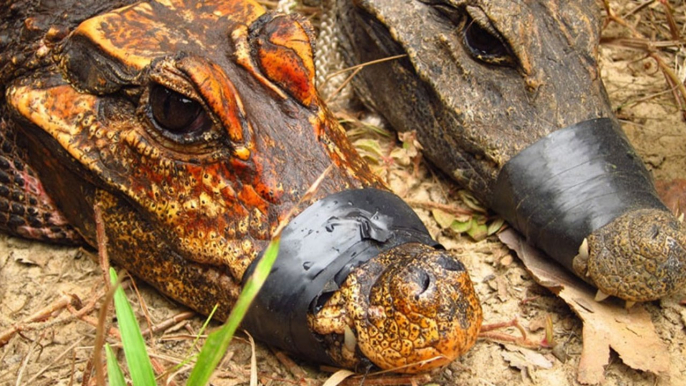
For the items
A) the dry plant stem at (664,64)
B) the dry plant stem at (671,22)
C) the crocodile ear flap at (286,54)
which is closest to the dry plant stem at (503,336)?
the crocodile ear flap at (286,54)

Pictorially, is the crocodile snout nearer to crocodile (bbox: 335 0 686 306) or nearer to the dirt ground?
the dirt ground

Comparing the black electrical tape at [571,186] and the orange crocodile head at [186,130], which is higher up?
the orange crocodile head at [186,130]

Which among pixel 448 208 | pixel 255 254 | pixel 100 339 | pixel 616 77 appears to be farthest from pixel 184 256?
pixel 616 77

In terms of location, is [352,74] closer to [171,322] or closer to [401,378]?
[171,322]

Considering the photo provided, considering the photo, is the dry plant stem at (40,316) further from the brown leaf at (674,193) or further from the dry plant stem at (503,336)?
the brown leaf at (674,193)

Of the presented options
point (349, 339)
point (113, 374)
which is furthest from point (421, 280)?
point (113, 374)

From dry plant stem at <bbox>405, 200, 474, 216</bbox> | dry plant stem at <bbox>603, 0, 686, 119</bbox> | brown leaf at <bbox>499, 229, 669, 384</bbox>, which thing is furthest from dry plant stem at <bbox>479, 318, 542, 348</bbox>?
dry plant stem at <bbox>603, 0, 686, 119</bbox>
